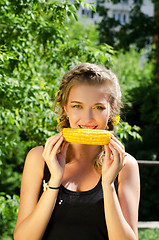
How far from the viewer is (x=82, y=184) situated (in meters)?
1.90

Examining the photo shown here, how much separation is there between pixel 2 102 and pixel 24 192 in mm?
1666

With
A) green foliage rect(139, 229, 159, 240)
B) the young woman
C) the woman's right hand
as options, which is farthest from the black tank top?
green foliage rect(139, 229, 159, 240)

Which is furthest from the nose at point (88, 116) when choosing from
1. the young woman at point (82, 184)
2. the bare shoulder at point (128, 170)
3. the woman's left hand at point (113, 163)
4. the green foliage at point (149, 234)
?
the green foliage at point (149, 234)

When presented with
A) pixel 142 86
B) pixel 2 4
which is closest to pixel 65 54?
pixel 2 4

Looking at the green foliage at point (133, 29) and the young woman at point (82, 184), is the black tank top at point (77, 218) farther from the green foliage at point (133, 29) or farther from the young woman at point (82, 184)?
the green foliage at point (133, 29)

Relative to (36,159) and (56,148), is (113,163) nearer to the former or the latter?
(56,148)

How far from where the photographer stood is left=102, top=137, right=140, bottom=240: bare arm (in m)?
1.70

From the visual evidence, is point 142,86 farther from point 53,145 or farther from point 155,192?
point 53,145

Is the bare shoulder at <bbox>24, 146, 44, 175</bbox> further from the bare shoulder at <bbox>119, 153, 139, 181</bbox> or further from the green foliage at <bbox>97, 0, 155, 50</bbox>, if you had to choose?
the green foliage at <bbox>97, 0, 155, 50</bbox>

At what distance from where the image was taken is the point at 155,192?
411 inches

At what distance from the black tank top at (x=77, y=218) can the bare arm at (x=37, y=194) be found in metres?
0.07

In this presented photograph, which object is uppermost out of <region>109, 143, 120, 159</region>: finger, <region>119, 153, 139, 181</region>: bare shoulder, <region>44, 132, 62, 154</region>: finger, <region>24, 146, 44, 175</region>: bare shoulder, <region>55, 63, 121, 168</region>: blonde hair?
<region>55, 63, 121, 168</region>: blonde hair

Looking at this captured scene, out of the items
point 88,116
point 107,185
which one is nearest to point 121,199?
point 107,185

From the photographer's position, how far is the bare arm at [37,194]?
1722mm
